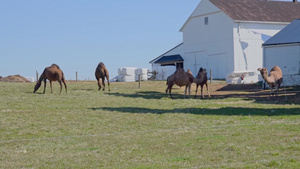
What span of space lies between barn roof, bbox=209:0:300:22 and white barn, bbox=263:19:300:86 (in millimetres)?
15691

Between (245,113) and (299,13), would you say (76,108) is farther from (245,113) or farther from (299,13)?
(299,13)

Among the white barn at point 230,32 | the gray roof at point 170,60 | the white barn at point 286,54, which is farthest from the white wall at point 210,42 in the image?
the white barn at point 286,54

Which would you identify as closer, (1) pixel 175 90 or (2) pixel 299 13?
(1) pixel 175 90

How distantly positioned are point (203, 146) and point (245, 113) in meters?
9.40

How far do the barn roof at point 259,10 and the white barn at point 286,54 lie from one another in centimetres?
1569

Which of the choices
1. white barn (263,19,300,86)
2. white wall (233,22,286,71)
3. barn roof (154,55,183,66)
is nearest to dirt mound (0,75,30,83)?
barn roof (154,55,183,66)

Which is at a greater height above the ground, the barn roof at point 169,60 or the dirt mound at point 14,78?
the barn roof at point 169,60

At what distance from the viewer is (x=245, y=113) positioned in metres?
22.7

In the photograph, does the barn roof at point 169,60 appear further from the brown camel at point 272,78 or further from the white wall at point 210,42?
the brown camel at point 272,78

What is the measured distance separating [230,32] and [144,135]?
43791mm

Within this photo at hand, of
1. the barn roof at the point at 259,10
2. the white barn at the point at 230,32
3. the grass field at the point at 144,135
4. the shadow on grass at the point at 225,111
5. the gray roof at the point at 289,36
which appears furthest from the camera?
the barn roof at the point at 259,10

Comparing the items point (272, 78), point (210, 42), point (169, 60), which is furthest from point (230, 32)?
point (272, 78)

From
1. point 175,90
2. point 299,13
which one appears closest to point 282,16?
point 299,13

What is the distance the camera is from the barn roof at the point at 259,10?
6053cm
